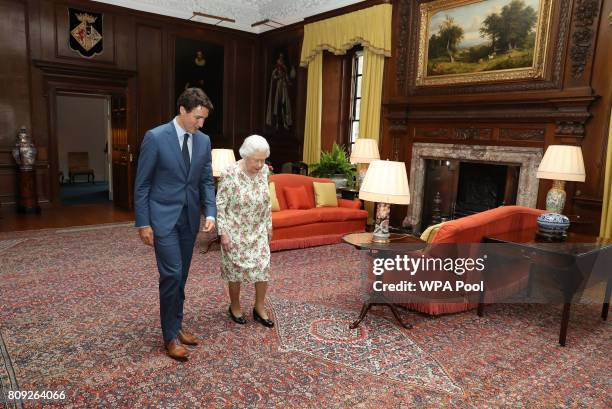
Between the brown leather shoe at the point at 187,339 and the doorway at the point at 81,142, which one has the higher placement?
the doorway at the point at 81,142

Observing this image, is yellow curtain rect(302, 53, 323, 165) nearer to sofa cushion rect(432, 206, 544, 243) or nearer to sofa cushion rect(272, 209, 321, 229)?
sofa cushion rect(272, 209, 321, 229)

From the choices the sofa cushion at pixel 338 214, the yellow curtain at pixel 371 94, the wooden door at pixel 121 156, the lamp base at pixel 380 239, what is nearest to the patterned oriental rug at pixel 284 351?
the lamp base at pixel 380 239

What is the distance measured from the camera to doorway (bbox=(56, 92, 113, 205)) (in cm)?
1188

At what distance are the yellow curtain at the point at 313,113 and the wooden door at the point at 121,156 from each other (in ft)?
11.1

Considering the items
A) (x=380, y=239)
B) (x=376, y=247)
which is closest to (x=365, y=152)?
(x=380, y=239)

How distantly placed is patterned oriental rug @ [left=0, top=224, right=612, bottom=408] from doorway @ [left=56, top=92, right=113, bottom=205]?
8.46 metres

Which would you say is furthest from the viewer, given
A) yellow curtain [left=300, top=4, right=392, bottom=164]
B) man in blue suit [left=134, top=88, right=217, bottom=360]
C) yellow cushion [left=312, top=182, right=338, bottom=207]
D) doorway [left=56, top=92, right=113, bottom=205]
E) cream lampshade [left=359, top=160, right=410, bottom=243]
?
doorway [left=56, top=92, right=113, bottom=205]

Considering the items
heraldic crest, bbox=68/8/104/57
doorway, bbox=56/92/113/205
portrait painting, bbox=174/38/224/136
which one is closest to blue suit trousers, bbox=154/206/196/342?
heraldic crest, bbox=68/8/104/57

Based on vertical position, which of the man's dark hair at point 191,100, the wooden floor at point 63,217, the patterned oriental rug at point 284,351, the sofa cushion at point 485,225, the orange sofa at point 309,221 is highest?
the man's dark hair at point 191,100

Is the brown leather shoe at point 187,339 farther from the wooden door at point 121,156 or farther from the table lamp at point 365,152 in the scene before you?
the wooden door at point 121,156

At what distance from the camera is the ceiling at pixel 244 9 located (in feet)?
27.2

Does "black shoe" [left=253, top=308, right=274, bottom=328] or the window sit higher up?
the window

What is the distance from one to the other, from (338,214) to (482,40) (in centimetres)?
304

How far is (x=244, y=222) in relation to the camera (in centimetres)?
304
